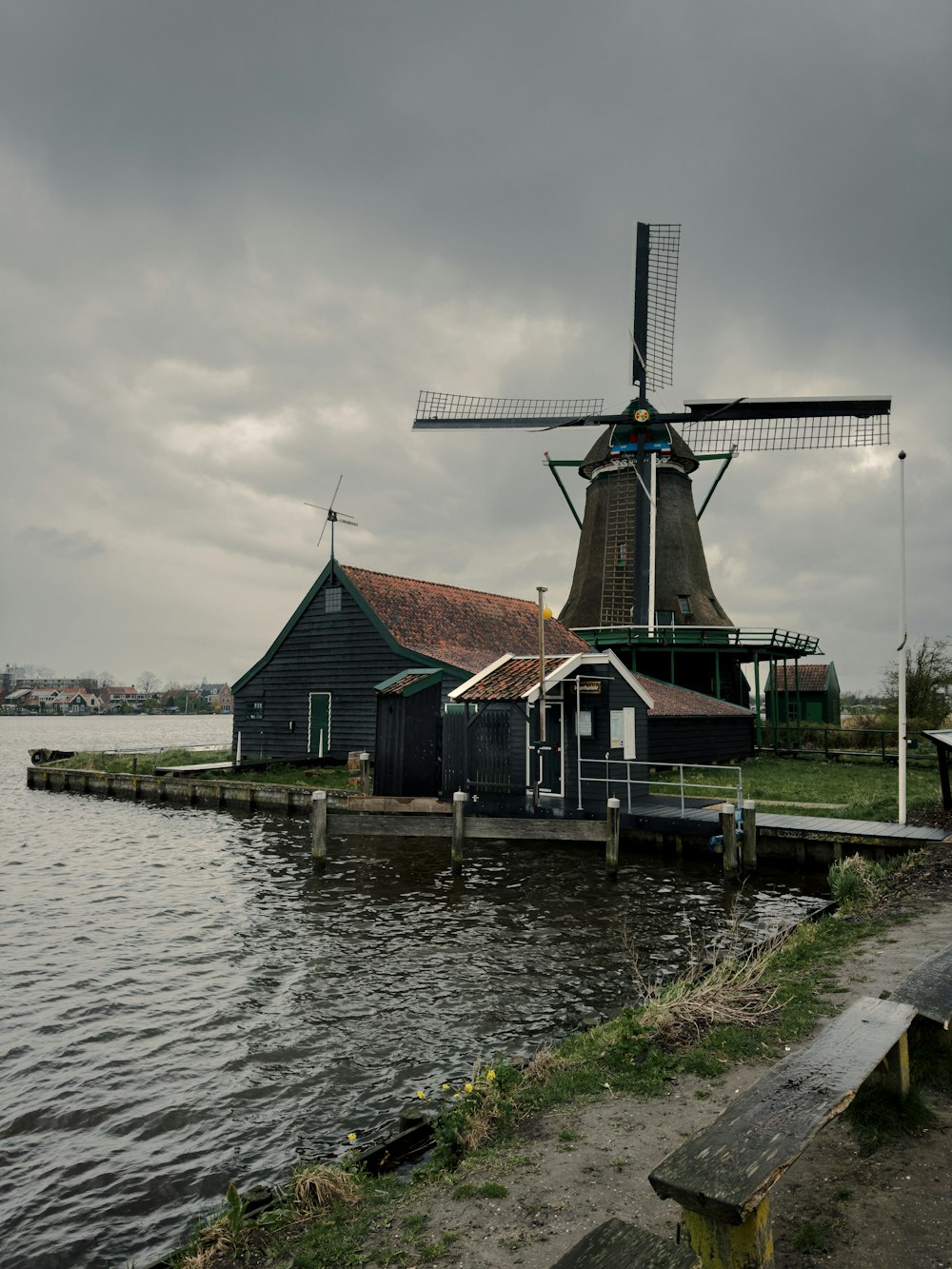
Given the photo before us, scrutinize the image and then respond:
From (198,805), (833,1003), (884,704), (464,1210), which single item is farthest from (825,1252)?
(884,704)

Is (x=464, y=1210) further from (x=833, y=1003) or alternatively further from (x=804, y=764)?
(x=804, y=764)

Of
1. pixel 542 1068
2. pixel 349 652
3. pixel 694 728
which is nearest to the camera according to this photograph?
pixel 542 1068

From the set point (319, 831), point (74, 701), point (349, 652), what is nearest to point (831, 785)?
point (349, 652)

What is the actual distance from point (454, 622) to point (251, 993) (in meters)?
21.0

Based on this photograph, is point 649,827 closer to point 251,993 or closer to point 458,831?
point 458,831

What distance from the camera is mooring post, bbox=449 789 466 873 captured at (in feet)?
56.9

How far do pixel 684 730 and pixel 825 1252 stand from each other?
27.1m

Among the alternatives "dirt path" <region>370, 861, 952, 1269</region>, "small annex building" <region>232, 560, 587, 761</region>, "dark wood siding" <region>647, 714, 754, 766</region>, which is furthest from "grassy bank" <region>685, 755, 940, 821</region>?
"dirt path" <region>370, 861, 952, 1269</region>

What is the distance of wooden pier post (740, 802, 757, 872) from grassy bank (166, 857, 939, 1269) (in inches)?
275

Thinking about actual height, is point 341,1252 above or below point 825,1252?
below

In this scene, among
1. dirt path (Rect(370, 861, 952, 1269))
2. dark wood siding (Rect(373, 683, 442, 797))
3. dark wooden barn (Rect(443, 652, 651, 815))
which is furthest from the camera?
dark wood siding (Rect(373, 683, 442, 797))

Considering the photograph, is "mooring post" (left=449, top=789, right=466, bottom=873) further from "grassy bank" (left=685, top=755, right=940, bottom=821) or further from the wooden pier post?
"grassy bank" (left=685, top=755, right=940, bottom=821)

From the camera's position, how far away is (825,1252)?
4027 millimetres

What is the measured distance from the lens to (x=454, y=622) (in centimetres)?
3091
